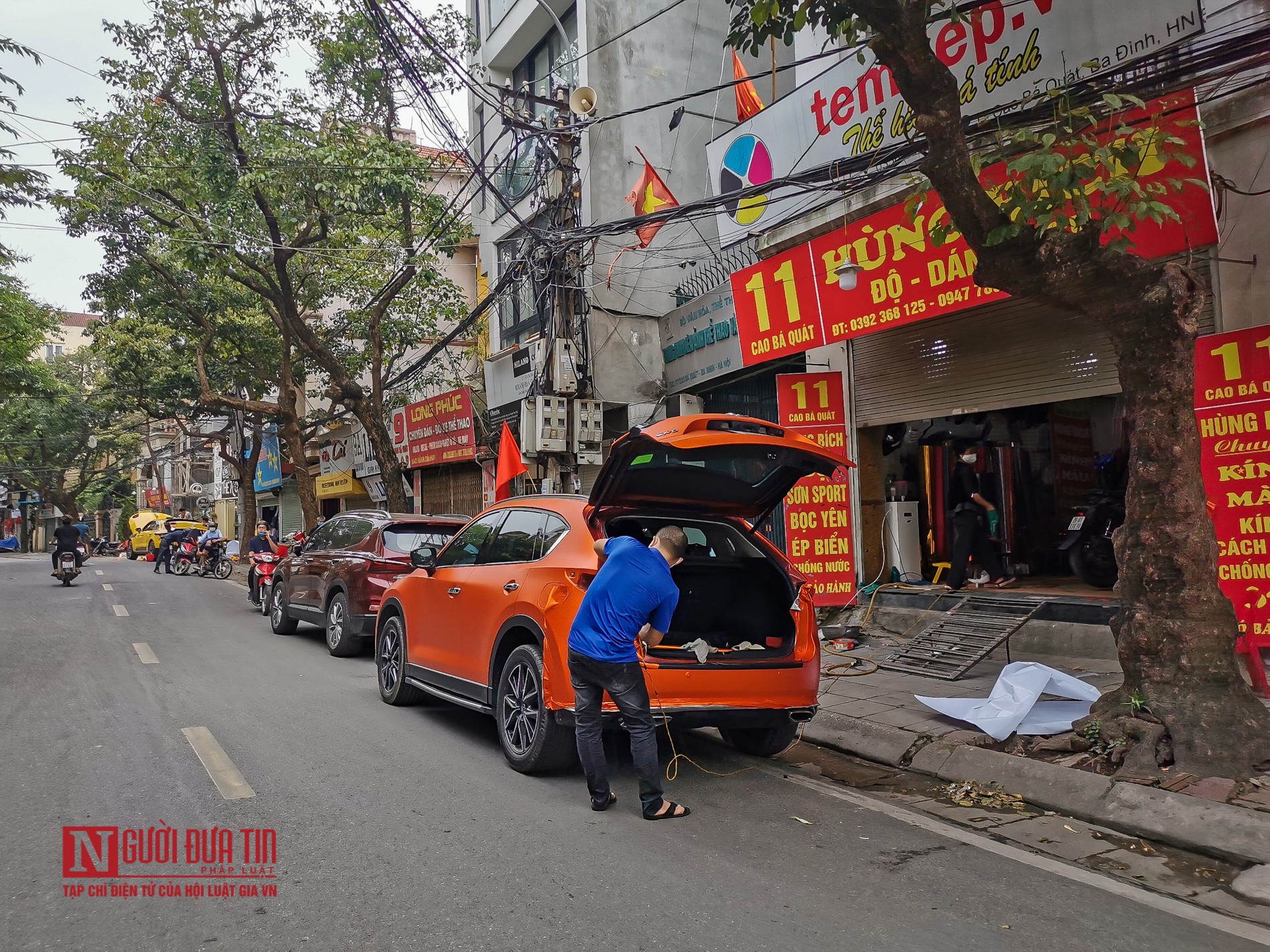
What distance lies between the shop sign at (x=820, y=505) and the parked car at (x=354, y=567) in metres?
3.93

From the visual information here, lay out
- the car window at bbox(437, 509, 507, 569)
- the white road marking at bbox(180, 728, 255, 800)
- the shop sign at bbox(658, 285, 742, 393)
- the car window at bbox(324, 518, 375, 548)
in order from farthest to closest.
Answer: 1. the shop sign at bbox(658, 285, 742, 393)
2. the car window at bbox(324, 518, 375, 548)
3. the car window at bbox(437, 509, 507, 569)
4. the white road marking at bbox(180, 728, 255, 800)

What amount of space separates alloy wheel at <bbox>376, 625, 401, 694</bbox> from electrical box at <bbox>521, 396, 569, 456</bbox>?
5264 mm

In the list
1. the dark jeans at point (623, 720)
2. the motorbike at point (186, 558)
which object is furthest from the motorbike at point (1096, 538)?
the motorbike at point (186, 558)

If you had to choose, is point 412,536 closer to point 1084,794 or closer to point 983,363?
point 983,363

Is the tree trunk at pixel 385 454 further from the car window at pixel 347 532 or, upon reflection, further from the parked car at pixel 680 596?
the parked car at pixel 680 596

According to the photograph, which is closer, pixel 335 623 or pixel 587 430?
pixel 335 623

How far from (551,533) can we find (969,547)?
5722mm

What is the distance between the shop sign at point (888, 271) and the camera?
6.91 m

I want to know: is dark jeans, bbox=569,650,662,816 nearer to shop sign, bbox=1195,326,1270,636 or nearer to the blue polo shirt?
the blue polo shirt

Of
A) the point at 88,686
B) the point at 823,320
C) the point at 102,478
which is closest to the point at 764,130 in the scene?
the point at 823,320

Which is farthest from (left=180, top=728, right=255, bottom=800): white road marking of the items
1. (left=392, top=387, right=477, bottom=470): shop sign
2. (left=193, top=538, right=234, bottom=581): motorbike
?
(left=193, top=538, right=234, bottom=581): motorbike

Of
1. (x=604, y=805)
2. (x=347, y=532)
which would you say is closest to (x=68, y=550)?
(x=347, y=532)

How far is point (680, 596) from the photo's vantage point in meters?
5.76

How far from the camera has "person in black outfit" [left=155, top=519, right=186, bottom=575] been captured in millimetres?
26938
